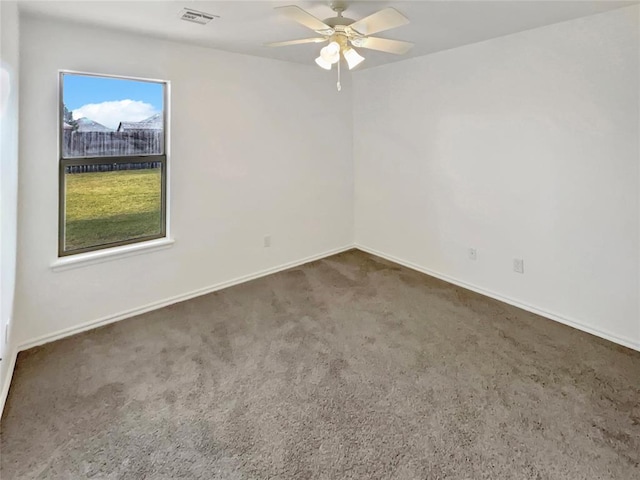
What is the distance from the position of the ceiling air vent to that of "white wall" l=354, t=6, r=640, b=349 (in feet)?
7.28

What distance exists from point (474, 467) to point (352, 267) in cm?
278

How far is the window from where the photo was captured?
292cm

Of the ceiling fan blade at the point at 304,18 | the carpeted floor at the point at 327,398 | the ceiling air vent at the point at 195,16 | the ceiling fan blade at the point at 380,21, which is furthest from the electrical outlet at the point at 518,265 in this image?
the ceiling air vent at the point at 195,16

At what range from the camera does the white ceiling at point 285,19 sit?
7.81 ft

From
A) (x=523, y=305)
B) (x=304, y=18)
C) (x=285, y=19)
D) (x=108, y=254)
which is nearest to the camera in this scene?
(x=304, y=18)

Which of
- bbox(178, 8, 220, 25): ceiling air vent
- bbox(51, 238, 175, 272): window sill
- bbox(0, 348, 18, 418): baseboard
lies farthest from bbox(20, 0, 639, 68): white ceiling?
bbox(0, 348, 18, 418): baseboard

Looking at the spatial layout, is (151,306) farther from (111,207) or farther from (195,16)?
(195,16)

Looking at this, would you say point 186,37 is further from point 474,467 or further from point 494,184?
point 474,467

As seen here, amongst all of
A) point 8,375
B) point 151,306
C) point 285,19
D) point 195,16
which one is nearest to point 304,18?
point 285,19

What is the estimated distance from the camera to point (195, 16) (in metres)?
2.56

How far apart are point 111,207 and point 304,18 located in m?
2.22

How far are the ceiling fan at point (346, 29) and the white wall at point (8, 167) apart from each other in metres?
1.45

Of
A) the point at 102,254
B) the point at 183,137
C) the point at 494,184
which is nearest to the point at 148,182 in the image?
the point at 183,137

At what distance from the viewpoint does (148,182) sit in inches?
133
